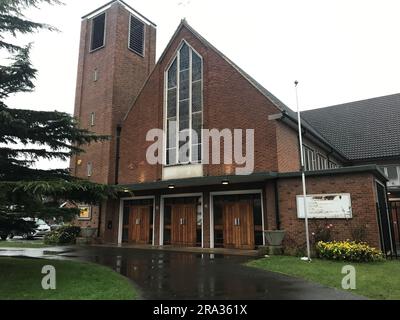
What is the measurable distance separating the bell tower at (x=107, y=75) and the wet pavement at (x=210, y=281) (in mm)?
10430

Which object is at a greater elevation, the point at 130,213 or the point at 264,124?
the point at 264,124

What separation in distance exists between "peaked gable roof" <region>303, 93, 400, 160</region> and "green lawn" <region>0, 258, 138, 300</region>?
2095 cm

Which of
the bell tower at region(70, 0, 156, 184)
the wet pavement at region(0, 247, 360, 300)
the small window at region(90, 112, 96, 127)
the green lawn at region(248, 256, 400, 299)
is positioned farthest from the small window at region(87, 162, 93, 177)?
the green lawn at region(248, 256, 400, 299)

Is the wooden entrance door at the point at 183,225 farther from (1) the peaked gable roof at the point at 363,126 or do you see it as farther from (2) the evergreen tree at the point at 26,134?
(1) the peaked gable roof at the point at 363,126

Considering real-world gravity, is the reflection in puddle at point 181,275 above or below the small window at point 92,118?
below

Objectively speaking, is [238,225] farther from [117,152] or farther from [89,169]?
[89,169]

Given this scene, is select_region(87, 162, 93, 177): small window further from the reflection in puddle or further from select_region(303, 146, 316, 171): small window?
select_region(303, 146, 316, 171): small window

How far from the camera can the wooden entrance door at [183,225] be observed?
704 inches

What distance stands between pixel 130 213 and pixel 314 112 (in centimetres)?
2031

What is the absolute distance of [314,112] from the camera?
3181 cm

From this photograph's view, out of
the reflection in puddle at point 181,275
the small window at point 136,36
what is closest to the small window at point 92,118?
the small window at point 136,36
